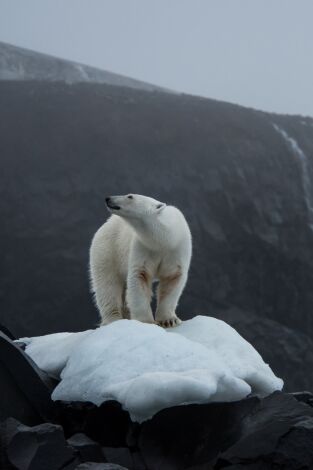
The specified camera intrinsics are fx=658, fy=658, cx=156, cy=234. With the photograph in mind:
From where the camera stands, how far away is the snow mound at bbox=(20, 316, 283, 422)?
17.1ft

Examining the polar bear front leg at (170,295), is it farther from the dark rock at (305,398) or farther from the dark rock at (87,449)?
the dark rock at (87,449)

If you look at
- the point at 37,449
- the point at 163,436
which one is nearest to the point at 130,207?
the point at 163,436

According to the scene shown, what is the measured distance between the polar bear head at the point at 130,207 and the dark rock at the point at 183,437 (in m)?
2.71

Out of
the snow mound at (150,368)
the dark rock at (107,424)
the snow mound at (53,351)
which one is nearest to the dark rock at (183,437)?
the snow mound at (150,368)

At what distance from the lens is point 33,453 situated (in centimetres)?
468

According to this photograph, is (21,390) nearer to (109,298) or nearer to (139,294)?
(139,294)

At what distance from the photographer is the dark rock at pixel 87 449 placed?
16.5ft

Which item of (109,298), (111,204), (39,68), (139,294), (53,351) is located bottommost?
(53,351)

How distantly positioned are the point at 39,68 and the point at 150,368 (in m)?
43.7

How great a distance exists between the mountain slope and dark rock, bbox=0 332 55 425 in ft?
130

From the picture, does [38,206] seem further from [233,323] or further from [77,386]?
[77,386]

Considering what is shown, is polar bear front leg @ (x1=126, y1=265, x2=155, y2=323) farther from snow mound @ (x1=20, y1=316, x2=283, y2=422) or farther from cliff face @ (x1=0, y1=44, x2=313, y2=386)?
cliff face @ (x1=0, y1=44, x2=313, y2=386)

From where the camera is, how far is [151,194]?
33469mm

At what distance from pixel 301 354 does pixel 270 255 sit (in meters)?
5.35
